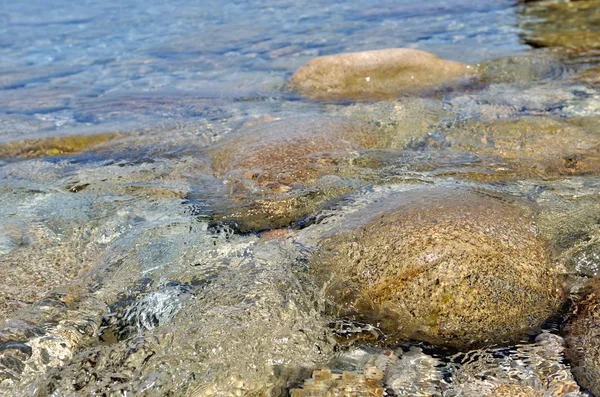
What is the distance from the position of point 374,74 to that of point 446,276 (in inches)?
185

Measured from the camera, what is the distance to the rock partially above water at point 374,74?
707 cm

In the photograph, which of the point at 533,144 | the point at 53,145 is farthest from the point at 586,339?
the point at 53,145

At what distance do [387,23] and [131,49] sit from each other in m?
4.75

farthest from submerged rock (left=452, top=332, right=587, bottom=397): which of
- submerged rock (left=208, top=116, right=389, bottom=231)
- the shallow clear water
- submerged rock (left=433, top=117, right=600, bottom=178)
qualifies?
submerged rock (left=433, top=117, right=600, bottom=178)

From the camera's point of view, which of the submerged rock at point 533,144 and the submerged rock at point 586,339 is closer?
the submerged rock at point 586,339

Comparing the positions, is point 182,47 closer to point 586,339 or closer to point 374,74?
point 374,74

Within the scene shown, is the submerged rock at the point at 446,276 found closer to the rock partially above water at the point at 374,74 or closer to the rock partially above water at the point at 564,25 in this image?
the rock partially above water at the point at 374,74

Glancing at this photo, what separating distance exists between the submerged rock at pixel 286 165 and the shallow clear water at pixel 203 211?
131mm

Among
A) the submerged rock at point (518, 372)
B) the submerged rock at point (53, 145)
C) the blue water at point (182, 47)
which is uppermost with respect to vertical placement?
the blue water at point (182, 47)

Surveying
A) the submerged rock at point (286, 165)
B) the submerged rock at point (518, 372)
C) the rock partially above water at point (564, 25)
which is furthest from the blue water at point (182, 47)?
the submerged rock at point (518, 372)

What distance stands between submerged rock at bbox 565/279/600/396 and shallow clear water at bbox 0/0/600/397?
0.29 feet

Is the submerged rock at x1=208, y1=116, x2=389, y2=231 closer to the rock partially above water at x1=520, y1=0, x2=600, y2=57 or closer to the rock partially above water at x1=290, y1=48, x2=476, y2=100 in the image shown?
the rock partially above water at x1=290, y1=48, x2=476, y2=100

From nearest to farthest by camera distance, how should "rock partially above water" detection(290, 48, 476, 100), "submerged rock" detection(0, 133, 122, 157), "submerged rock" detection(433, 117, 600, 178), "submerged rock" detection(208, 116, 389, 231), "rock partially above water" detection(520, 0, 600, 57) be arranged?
"submerged rock" detection(208, 116, 389, 231)
"submerged rock" detection(433, 117, 600, 178)
"submerged rock" detection(0, 133, 122, 157)
"rock partially above water" detection(290, 48, 476, 100)
"rock partially above water" detection(520, 0, 600, 57)

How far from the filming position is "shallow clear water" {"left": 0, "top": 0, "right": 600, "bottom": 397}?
9.20 ft
